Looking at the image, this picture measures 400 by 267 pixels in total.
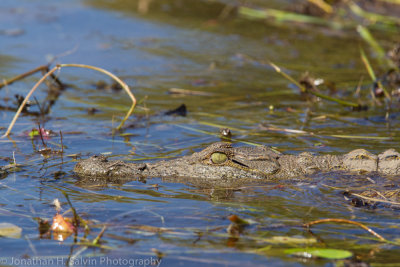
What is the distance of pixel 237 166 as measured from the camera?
4.55 meters

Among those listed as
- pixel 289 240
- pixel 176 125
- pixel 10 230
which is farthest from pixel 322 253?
pixel 176 125

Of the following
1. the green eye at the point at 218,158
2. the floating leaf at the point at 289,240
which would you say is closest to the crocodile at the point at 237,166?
the green eye at the point at 218,158

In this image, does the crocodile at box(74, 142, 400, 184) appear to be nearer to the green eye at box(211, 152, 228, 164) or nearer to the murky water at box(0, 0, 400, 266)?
the green eye at box(211, 152, 228, 164)

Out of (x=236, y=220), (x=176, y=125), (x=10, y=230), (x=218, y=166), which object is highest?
(x=176, y=125)

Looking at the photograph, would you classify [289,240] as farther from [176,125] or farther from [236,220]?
[176,125]

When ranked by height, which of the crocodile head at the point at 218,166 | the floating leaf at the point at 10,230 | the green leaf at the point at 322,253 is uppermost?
the crocodile head at the point at 218,166

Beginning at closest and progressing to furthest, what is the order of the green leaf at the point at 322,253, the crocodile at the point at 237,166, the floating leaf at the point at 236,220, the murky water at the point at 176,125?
1. the green leaf at the point at 322,253
2. the murky water at the point at 176,125
3. the floating leaf at the point at 236,220
4. the crocodile at the point at 237,166

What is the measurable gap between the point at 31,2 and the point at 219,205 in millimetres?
10621

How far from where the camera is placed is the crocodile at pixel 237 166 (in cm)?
451

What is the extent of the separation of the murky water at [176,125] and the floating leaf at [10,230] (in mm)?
52

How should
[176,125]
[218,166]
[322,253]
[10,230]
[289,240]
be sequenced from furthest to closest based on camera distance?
[176,125], [218,166], [10,230], [289,240], [322,253]

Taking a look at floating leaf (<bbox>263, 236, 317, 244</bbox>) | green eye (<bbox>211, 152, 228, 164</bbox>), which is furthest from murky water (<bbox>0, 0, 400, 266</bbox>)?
green eye (<bbox>211, 152, 228, 164</bbox>)

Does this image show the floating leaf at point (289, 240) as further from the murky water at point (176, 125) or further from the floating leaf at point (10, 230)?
the floating leaf at point (10, 230)

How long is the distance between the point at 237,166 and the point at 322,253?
1.38m
